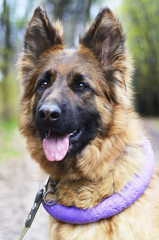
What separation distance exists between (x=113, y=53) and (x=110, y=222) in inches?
76.5

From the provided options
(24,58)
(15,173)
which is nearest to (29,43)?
(24,58)

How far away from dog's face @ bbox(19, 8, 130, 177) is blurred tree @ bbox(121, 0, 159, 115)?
23.7m

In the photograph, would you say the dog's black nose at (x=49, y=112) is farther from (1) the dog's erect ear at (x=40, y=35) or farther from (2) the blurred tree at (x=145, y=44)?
(2) the blurred tree at (x=145, y=44)

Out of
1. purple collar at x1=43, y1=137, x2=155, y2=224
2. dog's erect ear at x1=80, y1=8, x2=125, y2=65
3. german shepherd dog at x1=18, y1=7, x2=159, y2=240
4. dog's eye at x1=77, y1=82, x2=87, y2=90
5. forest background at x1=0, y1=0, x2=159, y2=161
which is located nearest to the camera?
purple collar at x1=43, y1=137, x2=155, y2=224

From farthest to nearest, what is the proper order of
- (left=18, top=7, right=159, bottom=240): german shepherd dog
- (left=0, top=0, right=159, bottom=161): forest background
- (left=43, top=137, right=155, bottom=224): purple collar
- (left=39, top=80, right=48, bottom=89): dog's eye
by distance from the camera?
1. (left=0, top=0, right=159, bottom=161): forest background
2. (left=39, top=80, right=48, bottom=89): dog's eye
3. (left=18, top=7, right=159, bottom=240): german shepherd dog
4. (left=43, top=137, right=155, bottom=224): purple collar

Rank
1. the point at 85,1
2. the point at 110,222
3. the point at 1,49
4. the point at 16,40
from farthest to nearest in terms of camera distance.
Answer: the point at 16,40
the point at 85,1
the point at 1,49
the point at 110,222

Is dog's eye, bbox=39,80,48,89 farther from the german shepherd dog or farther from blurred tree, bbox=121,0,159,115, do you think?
blurred tree, bbox=121,0,159,115

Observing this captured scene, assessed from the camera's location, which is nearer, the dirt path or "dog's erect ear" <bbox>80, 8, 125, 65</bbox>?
"dog's erect ear" <bbox>80, 8, 125, 65</bbox>

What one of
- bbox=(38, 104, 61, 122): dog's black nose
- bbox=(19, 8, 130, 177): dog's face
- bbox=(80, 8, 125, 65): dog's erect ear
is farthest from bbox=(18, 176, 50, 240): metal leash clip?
bbox=(80, 8, 125, 65): dog's erect ear

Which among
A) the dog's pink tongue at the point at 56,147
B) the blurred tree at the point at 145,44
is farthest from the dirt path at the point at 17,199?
the blurred tree at the point at 145,44

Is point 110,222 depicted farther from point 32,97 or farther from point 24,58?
point 24,58

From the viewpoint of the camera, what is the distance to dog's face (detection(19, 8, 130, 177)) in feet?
10.0

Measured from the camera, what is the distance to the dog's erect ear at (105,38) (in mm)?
3236

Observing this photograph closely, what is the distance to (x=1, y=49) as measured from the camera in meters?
16.1
